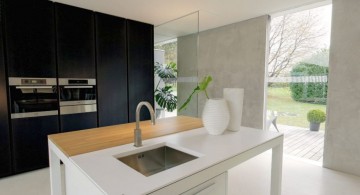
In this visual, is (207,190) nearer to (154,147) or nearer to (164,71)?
(154,147)

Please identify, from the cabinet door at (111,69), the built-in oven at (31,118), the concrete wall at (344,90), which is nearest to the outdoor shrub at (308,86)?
the concrete wall at (344,90)

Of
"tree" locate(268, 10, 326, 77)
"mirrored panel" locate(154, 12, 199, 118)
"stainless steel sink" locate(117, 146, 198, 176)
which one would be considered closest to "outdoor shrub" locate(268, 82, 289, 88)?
"tree" locate(268, 10, 326, 77)

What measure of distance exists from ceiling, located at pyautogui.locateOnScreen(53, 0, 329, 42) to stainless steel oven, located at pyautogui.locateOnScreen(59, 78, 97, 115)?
1.08 metres

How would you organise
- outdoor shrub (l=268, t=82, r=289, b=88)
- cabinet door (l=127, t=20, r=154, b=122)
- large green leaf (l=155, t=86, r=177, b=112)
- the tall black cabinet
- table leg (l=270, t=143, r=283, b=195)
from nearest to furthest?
table leg (l=270, t=143, r=283, b=195)
the tall black cabinet
outdoor shrub (l=268, t=82, r=289, b=88)
cabinet door (l=127, t=20, r=154, b=122)
large green leaf (l=155, t=86, r=177, b=112)

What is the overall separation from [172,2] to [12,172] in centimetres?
300

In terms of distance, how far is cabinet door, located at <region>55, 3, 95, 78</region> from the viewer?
2.71 metres

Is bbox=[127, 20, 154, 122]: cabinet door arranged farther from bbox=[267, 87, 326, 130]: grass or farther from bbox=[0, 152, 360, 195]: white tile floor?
bbox=[267, 87, 326, 130]: grass

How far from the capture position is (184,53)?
370cm

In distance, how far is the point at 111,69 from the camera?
320 centimetres

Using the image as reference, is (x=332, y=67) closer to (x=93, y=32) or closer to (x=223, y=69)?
(x=223, y=69)

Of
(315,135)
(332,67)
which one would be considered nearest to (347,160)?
(315,135)

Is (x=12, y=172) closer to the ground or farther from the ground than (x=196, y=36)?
closer to the ground

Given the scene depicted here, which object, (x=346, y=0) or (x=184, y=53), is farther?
(x=184, y=53)

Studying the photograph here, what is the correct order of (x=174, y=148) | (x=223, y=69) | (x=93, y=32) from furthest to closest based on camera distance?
(x=223, y=69), (x=93, y=32), (x=174, y=148)
